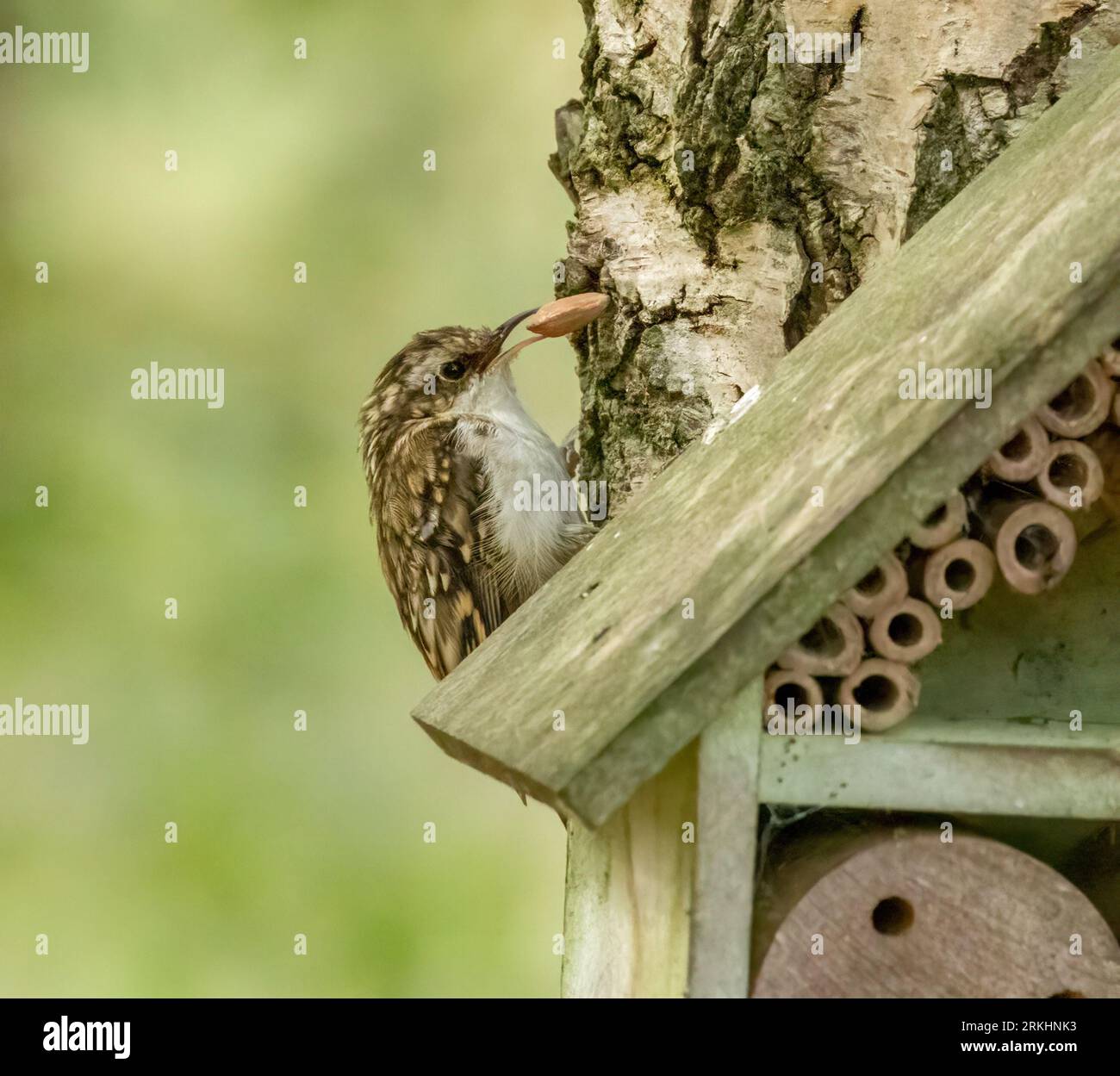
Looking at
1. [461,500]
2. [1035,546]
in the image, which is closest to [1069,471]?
[1035,546]

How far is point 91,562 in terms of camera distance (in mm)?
5801

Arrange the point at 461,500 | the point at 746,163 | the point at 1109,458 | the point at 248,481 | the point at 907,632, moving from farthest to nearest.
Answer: the point at 248,481 → the point at 461,500 → the point at 746,163 → the point at 1109,458 → the point at 907,632

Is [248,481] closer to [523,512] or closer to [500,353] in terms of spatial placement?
[500,353]

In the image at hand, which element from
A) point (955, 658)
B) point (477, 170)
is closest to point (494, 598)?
point (955, 658)

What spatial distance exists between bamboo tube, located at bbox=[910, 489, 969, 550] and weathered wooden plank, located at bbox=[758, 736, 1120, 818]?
0.25 m

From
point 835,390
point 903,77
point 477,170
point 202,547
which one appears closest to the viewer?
point 835,390

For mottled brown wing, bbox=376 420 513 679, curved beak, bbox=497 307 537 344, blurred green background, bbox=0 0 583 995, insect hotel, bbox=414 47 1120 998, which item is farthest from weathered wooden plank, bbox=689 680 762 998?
blurred green background, bbox=0 0 583 995

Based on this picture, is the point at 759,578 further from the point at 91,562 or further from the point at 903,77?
the point at 91,562

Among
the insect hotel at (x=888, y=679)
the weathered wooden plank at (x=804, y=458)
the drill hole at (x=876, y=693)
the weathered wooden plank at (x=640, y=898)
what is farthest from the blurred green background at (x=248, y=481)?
the drill hole at (x=876, y=693)

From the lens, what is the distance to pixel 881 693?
2105mm

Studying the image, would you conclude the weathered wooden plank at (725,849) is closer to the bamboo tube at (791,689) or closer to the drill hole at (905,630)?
the bamboo tube at (791,689)

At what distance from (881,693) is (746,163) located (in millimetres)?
1376

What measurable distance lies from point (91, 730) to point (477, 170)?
258 cm

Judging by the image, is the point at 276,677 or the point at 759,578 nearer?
the point at 759,578
